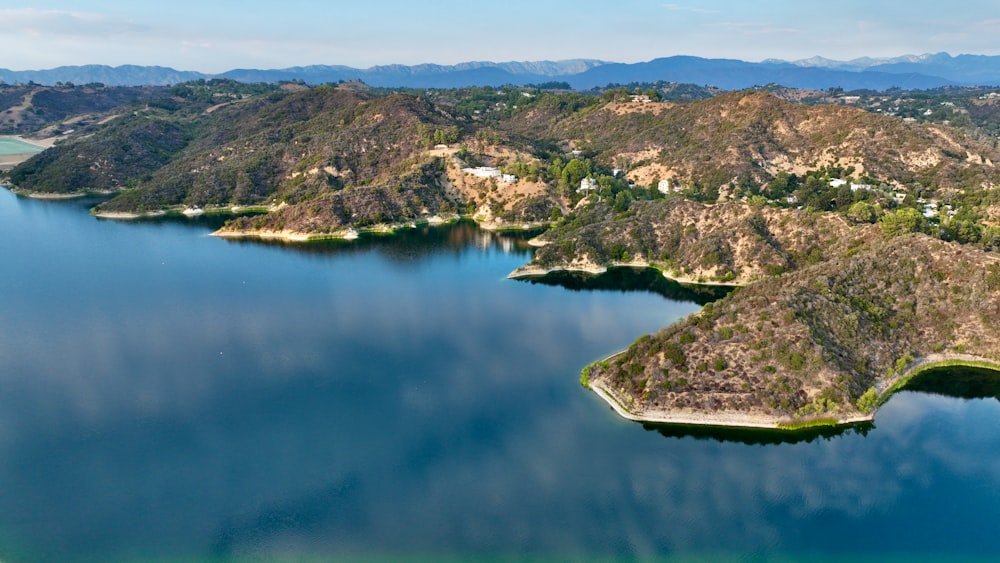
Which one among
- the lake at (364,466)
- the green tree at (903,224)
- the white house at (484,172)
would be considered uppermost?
the white house at (484,172)

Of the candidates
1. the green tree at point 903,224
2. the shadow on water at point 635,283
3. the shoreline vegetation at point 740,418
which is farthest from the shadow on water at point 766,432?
the shadow on water at point 635,283

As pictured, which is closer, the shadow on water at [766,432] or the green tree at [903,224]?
the shadow on water at [766,432]

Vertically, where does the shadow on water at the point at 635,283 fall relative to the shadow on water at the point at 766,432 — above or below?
above

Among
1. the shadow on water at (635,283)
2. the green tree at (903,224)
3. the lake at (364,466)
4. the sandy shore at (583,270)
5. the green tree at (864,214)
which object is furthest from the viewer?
the sandy shore at (583,270)

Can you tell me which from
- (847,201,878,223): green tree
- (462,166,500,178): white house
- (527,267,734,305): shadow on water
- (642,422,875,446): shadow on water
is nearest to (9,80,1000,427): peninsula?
(847,201,878,223): green tree

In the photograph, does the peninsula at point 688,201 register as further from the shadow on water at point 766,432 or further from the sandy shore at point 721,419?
the shadow on water at point 766,432

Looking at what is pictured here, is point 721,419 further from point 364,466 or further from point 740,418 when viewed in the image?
point 364,466
